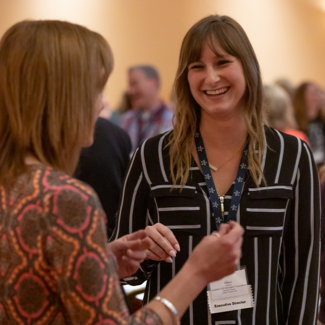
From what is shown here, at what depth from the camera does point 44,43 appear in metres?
0.90

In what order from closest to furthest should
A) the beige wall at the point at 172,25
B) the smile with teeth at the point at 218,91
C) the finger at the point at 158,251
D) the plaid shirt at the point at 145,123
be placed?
the finger at the point at 158,251, the smile with teeth at the point at 218,91, the plaid shirt at the point at 145,123, the beige wall at the point at 172,25

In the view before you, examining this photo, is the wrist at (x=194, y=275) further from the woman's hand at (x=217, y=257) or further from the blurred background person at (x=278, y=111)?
the blurred background person at (x=278, y=111)

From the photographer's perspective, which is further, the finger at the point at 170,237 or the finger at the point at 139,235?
the finger at the point at 170,237

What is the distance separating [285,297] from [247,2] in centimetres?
716

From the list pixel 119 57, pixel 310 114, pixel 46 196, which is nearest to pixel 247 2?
pixel 119 57

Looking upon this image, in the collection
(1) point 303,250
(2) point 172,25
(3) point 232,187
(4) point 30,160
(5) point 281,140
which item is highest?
(2) point 172,25

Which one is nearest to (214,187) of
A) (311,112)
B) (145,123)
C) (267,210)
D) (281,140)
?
(267,210)

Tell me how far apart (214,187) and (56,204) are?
76 centimetres

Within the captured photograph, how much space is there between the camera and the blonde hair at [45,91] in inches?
35.0

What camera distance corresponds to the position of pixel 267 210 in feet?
4.85

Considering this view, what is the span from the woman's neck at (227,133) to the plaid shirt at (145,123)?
2.85m


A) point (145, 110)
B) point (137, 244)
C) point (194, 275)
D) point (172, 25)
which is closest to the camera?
point (194, 275)

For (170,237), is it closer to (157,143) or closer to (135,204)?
(135,204)

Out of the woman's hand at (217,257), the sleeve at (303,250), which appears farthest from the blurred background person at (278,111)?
the woman's hand at (217,257)
